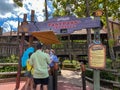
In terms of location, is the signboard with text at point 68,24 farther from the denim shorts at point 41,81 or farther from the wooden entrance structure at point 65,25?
the denim shorts at point 41,81

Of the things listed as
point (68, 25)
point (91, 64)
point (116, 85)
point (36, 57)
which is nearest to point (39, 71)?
point (36, 57)

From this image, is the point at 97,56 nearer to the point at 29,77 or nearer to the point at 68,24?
the point at 68,24

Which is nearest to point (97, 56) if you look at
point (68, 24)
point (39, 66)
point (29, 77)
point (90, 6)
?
point (39, 66)

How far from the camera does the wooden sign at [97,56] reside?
7.85 m

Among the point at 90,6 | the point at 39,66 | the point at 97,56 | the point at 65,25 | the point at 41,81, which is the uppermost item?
the point at 90,6

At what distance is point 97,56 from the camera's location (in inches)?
311

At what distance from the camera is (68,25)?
32.1 feet

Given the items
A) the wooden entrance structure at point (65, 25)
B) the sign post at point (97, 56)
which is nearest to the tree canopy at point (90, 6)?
the wooden entrance structure at point (65, 25)

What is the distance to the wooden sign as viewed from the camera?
7.85 meters

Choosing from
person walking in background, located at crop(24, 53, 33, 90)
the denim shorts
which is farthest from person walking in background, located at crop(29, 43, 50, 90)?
person walking in background, located at crop(24, 53, 33, 90)

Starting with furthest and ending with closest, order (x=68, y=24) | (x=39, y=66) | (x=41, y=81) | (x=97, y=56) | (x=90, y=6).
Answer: (x=90, y=6)
(x=68, y=24)
(x=41, y=81)
(x=39, y=66)
(x=97, y=56)

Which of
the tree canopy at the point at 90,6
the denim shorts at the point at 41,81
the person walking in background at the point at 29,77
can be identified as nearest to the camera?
the denim shorts at the point at 41,81

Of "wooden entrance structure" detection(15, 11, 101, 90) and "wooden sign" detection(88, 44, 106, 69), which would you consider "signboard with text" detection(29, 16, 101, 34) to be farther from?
"wooden sign" detection(88, 44, 106, 69)

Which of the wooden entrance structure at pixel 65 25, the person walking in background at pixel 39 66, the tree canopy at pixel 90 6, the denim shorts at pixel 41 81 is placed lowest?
the denim shorts at pixel 41 81
